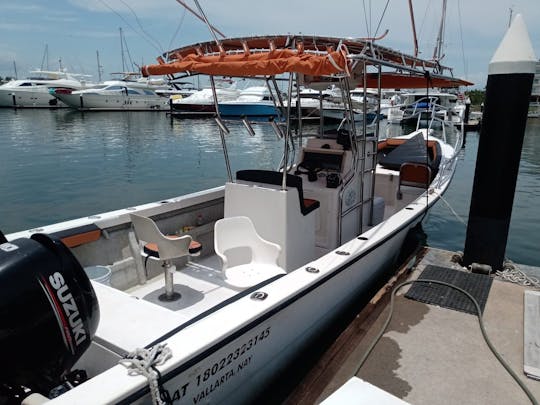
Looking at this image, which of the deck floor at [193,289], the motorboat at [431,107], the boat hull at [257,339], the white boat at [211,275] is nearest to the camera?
the white boat at [211,275]

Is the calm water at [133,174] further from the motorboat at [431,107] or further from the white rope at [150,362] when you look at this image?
the white rope at [150,362]

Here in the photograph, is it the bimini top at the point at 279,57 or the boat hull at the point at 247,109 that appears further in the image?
the boat hull at the point at 247,109

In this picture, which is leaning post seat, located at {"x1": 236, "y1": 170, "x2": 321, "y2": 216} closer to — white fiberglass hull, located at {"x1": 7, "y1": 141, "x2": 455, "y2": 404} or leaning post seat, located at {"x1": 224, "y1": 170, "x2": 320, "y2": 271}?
leaning post seat, located at {"x1": 224, "y1": 170, "x2": 320, "y2": 271}

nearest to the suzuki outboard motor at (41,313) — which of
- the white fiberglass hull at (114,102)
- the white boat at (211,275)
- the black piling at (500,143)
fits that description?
the white boat at (211,275)

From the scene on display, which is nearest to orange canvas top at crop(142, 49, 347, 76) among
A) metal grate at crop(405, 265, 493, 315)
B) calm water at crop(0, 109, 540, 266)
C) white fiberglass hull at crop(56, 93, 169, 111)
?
metal grate at crop(405, 265, 493, 315)

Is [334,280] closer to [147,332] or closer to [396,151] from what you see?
[147,332]

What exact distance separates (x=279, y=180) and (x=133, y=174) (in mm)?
10756

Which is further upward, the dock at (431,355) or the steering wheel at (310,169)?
the steering wheel at (310,169)

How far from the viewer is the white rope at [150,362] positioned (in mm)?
1740

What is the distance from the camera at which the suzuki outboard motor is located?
1.61 meters

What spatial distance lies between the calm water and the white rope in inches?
212

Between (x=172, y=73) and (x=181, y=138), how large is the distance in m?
19.5

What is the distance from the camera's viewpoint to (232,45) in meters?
3.81

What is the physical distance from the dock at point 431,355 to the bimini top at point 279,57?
2087mm
